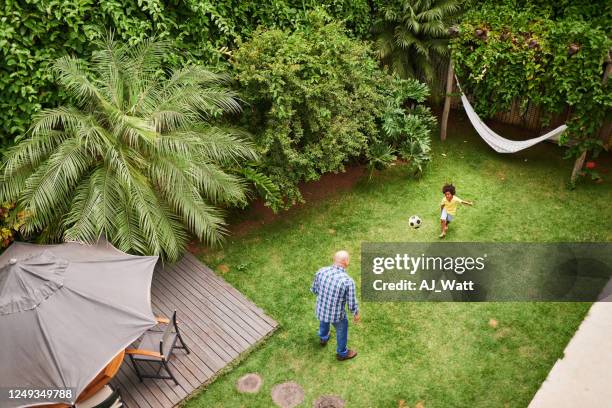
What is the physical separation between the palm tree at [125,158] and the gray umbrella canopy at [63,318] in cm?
114

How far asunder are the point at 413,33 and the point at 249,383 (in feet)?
24.8

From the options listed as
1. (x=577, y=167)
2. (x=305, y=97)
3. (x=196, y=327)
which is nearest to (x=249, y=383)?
(x=196, y=327)

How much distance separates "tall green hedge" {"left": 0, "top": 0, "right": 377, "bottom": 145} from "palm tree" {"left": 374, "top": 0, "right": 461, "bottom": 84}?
2579mm

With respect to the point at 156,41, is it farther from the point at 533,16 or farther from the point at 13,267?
the point at 533,16

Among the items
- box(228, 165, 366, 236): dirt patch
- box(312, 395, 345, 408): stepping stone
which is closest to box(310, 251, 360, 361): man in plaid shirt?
box(312, 395, 345, 408): stepping stone

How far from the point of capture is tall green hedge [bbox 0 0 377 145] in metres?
6.80

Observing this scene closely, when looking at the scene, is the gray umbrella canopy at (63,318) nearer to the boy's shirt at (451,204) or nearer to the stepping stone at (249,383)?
the stepping stone at (249,383)

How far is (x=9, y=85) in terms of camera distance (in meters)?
A: 6.93

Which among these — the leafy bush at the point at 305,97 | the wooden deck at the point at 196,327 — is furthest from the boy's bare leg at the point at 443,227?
the wooden deck at the point at 196,327

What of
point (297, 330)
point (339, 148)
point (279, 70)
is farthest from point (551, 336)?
point (279, 70)

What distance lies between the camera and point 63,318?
5.11 metres

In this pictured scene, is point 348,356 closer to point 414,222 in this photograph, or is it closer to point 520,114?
→ point 414,222

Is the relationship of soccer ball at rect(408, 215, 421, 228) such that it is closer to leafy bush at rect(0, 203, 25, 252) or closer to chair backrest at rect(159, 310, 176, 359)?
chair backrest at rect(159, 310, 176, 359)

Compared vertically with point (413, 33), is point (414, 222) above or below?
below
